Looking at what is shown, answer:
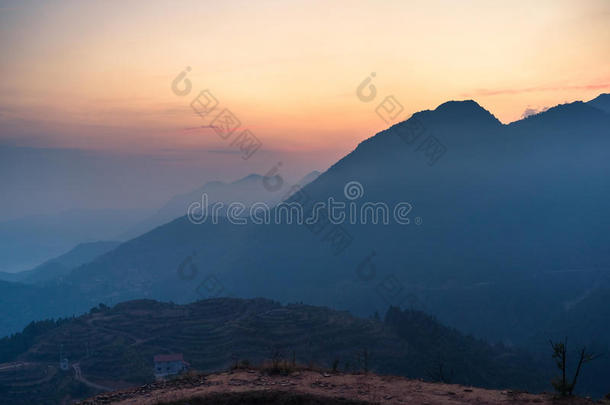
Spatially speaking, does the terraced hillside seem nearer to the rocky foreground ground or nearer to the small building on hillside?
the small building on hillside

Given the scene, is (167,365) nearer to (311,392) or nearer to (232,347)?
(232,347)

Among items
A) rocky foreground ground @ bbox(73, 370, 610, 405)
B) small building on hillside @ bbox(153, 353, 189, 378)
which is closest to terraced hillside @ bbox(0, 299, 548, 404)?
small building on hillside @ bbox(153, 353, 189, 378)

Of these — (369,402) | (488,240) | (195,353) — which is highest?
(488,240)

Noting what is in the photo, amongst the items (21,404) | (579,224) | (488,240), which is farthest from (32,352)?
(579,224)

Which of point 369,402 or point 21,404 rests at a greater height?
point 369,402

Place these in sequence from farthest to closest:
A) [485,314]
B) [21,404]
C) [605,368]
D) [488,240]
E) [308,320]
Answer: [488,240] → [485,314] → [308,320] → [605,368] → [21,404]

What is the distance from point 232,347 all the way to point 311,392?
2588 inches

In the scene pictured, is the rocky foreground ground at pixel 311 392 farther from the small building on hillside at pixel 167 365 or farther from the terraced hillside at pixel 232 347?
the small building on hillside at pixel 167 365

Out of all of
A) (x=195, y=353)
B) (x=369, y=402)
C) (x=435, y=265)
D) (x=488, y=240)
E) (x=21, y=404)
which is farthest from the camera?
(x=488, y=240)

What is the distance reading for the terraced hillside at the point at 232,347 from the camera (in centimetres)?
6538

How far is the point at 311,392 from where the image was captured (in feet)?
40.7

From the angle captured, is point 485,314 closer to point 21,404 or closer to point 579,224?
point 579,224

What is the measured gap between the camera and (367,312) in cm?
14112

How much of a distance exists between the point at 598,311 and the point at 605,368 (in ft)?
145
